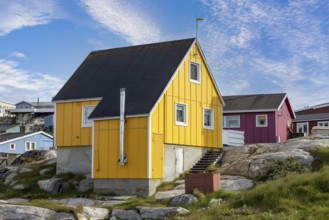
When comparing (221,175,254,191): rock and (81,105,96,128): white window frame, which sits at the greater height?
(81,105,96,128): white window frame

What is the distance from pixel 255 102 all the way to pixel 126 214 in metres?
26.3

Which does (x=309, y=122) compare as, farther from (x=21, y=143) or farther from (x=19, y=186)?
(x=21, y=143)

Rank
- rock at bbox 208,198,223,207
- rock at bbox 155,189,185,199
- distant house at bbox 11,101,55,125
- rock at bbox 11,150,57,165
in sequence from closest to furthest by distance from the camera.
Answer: rock at bbox 208,198,223,207 < rock at bbox 155,189,185,199 < rock at bbox 11,150,57,165 < distant house at bbox 11,101,55,125

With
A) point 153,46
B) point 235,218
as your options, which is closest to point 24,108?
point 153,46

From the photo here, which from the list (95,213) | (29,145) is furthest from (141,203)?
(29,145)

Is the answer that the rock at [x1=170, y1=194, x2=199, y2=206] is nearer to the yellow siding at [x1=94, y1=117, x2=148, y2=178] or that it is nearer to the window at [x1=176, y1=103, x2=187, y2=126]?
the yellow siding at [x1=94, y1=117, x2=148, y2=178]

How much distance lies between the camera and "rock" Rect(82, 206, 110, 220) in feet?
67.2

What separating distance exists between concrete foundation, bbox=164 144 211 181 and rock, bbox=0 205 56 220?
873 cm

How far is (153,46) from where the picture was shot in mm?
32406

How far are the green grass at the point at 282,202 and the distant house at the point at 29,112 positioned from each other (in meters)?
103

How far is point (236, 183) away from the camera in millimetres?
24562

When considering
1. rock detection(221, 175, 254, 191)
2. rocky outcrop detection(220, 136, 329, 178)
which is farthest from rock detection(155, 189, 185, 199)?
rocky outcrop detection(220, 136, 329, 178)

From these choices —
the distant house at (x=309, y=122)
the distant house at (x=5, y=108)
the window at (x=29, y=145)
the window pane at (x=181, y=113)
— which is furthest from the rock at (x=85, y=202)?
the distant house at (x=5, y=108)

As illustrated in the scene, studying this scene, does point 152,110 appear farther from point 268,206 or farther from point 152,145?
point 268,206
